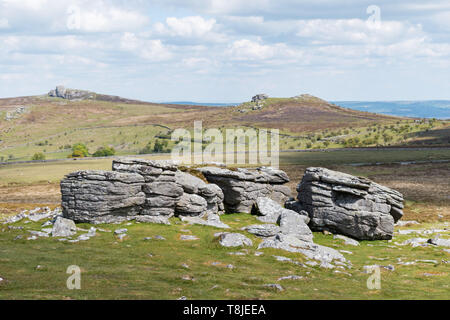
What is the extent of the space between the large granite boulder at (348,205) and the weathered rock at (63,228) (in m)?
24.0

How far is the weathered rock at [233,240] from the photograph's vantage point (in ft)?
113

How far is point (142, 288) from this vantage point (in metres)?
23.3

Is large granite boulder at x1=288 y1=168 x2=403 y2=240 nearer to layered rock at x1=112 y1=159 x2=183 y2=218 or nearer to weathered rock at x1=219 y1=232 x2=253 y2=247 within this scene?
weathered rock at x1=219 y1=232 x2=253 y2=247

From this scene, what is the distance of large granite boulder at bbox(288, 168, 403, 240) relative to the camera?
1730 inches

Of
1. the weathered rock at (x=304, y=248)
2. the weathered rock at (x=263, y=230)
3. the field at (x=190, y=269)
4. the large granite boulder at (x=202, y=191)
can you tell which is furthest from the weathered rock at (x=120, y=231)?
the weathered rock at (x=304, y=248)

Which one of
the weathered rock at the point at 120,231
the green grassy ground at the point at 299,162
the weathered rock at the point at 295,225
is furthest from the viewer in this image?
the green grassy ground at the point at 299,162

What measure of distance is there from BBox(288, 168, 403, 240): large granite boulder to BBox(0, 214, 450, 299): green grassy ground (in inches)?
198

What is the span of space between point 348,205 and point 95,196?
25161 millimetres

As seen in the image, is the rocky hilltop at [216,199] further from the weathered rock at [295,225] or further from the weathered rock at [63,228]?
the weathered rock at [63,228]

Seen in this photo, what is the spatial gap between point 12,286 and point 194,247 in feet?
47.7
